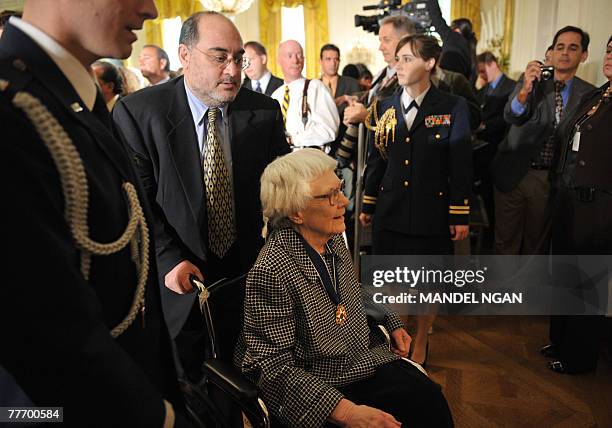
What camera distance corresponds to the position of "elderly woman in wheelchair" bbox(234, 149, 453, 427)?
55.0 inches

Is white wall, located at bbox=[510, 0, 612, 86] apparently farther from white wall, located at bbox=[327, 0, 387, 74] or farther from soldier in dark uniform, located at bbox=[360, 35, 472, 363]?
white wall, located at bbox=[327, 0, 387, 74]

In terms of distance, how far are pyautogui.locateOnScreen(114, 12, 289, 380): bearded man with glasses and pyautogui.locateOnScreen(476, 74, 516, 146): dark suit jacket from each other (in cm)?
285

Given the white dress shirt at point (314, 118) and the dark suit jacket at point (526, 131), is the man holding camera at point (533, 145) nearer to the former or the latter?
the dark suit jacket at point (526, 131)

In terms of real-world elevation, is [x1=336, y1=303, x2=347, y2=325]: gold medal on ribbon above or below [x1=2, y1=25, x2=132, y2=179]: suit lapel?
below

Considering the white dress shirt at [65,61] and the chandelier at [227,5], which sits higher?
the chandelier at [227,5]

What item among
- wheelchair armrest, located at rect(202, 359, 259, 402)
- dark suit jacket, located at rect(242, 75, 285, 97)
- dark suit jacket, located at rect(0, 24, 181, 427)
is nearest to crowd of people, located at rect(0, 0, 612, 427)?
dark suit jacket, located at rect(0, 24, 181, 427)

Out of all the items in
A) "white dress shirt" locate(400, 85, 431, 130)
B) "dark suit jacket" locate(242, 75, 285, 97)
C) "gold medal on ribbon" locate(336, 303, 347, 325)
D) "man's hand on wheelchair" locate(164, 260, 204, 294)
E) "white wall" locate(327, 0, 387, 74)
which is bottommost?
"gold medal on ribbon" locate(336, 303, 347, 325)

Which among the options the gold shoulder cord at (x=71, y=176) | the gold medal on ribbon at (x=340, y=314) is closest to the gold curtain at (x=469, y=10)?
the gold medal on ribbon at (x=340, y=314)

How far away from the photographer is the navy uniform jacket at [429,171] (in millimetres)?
2611

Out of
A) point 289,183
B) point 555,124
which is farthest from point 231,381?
point 555,124

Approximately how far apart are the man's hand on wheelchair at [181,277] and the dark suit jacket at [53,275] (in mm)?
915

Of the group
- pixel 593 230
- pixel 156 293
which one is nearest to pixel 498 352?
pixel 593 230

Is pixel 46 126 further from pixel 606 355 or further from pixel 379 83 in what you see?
pixel 606 355

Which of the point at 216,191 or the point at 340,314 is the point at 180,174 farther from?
the point at 340,314
